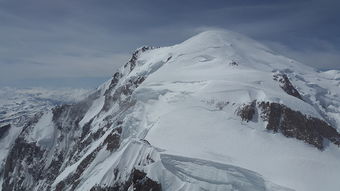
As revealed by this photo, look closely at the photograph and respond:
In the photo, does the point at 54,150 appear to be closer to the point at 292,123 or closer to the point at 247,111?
the point at 247,111

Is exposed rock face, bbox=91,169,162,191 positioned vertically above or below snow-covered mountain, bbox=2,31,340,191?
below

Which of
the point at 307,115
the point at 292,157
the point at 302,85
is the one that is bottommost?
the point at 292,157

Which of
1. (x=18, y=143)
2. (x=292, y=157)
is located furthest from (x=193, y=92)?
(x=18, y=143)

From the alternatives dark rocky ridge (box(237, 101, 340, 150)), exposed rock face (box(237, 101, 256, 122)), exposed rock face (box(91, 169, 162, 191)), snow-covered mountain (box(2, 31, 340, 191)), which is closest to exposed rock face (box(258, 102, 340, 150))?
dark rocky ridge (box(237, 101, 340, 150))

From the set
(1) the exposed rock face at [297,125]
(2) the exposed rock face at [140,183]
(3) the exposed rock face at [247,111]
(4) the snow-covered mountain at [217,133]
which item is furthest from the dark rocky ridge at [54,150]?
(2) the exposed rock face at [140,183]

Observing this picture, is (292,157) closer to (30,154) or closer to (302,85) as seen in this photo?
(302,85)

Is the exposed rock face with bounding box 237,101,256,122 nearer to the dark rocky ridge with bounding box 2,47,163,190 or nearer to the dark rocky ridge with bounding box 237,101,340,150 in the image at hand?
the dark rocky ridge with bounding box 237,101,340,150
